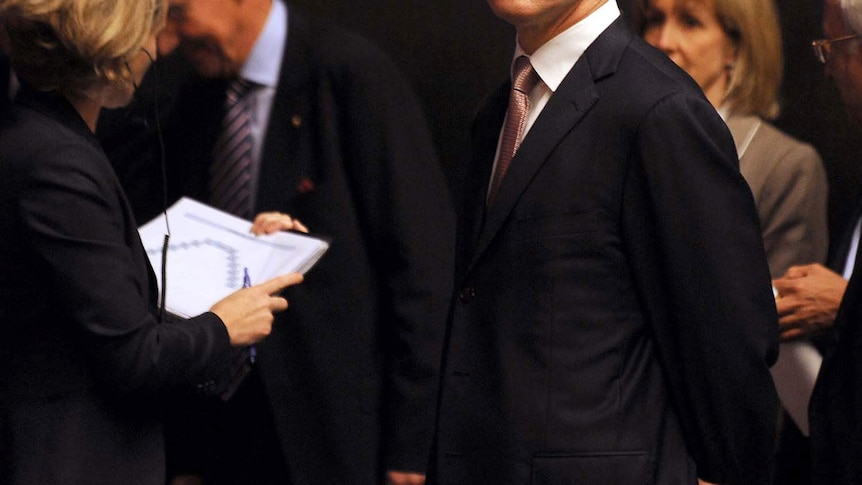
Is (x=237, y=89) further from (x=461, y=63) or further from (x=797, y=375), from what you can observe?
(x=797, y=375)

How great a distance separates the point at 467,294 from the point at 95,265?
0.59 meters

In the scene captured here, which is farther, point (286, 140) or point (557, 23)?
point (286, 140)

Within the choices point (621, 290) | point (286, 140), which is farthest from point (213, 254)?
point (621, 290)

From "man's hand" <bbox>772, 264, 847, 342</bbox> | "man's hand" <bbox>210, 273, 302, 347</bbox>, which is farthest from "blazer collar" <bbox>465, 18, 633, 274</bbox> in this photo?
"man's hand" <bbox>772, 264, 847, 342</bbox>

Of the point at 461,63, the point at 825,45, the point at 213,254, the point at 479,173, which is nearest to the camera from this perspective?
the point at 479,173

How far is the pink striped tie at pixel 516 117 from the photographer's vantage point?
217cm

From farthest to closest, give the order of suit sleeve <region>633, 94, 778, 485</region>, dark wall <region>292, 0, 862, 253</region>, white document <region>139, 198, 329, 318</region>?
dark wall <region>292, 0, 862, 253</region> → white document <region>139, 198, 329, 318</region> → suit sleeve <region>633, 94, 778, 485</region>

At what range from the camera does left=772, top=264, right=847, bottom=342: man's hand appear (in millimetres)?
2664

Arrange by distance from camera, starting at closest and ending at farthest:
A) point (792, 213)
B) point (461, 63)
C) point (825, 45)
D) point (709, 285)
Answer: point (709, 285) → point (825, 45) → point (792, 213) → point (461, 63)

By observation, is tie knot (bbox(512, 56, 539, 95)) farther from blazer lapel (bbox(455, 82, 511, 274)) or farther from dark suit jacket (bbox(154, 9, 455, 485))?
dark suit jacket (bbox(154, 9, 455, 485))

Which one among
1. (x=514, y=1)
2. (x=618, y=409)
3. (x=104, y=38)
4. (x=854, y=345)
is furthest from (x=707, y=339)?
(x=104, y=38)

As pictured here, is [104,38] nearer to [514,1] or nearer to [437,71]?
[514,1]

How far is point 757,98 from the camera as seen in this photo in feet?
10.5

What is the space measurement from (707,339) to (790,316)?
780 mm
